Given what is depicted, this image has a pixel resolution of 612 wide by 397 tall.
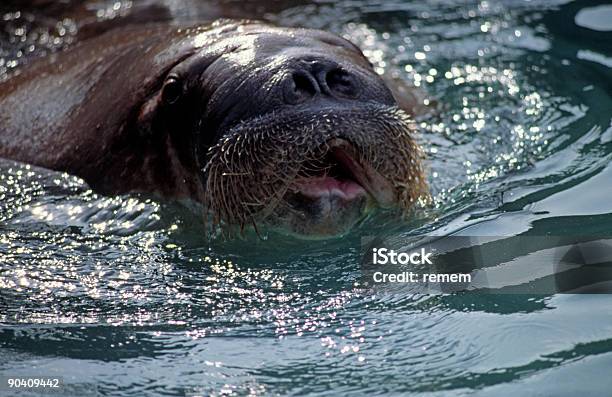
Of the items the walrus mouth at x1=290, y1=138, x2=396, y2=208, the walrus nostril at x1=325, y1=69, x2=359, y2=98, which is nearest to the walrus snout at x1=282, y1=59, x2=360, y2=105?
the walrus nostril at x1=325, y1=69, x2=359, y2=98

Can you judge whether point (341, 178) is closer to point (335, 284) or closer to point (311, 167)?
point (311, 167)

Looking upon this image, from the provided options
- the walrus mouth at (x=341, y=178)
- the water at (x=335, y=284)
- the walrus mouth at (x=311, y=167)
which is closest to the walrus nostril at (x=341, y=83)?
the walrus mouth at (x=311, y=167)

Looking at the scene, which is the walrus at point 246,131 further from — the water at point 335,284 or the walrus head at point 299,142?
the water at point 335,284

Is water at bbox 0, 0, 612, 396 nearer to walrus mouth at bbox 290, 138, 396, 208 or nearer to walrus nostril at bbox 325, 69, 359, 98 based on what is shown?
walrus mouth at bbox 290, 138, 396, 208

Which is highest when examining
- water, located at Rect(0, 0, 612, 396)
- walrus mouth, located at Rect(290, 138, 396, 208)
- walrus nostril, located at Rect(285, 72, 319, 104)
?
walrus nostril, located at Rect(285, 72, 319, 104)

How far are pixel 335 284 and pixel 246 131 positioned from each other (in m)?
0.83

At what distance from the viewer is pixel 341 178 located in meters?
5.89

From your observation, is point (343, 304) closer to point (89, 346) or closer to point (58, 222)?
point (89, 346)

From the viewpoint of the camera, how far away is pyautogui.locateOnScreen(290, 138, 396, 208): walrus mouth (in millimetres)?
5754

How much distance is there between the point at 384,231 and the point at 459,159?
1168 millimetres

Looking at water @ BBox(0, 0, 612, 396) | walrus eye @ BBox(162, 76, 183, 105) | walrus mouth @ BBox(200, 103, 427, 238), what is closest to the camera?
water @ BBox(0, 0, 612, 396)

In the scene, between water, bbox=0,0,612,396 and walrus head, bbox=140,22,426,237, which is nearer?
water, bbox=0,0,612,396

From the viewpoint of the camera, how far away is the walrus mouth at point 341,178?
5754 millimetres

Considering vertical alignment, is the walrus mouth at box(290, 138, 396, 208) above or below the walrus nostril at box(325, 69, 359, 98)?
below
